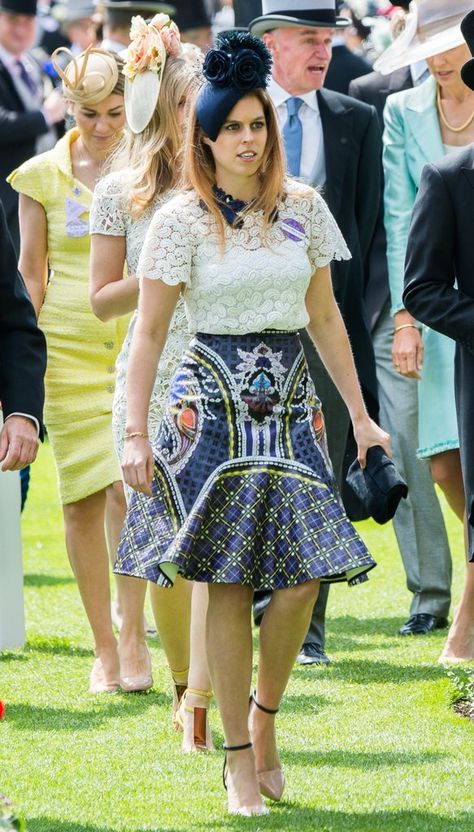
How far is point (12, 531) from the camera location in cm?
746

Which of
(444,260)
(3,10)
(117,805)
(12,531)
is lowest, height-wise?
(117,805)

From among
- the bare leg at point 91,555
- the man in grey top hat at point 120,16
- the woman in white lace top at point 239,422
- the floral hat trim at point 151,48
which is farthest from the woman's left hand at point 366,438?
the man in grey top hat at point 120,16

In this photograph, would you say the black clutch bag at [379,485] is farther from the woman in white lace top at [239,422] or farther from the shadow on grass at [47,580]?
the shadow on grass at [47,580]

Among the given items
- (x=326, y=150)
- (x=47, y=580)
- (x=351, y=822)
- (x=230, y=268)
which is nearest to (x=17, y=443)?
(x=230, y=268)

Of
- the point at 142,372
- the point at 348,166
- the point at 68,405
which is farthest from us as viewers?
the point at 348,166

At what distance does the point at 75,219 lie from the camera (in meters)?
6.60

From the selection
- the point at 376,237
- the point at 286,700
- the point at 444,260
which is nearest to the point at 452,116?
the point at 376,237

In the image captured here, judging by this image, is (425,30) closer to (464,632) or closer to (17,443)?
(464,632)

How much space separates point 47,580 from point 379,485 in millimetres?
5239

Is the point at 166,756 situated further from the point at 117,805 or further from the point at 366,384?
the point at 366,384

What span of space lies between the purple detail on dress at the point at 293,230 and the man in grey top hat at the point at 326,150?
6.79 feet

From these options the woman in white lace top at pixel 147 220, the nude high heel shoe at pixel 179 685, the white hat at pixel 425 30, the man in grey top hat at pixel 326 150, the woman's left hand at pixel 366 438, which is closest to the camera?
Result: the woman's left hand at pixel 366 438

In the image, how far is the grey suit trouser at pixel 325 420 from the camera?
7.03m

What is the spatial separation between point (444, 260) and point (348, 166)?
6.08ft
